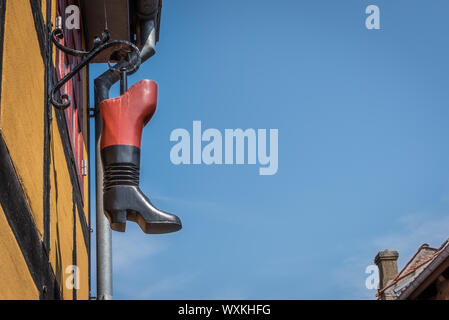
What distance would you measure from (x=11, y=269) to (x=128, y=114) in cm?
→ 149

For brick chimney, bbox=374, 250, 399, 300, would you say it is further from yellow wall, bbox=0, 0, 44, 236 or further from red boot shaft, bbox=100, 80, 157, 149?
red boot shaft, bbox=100, 80, 157, 149

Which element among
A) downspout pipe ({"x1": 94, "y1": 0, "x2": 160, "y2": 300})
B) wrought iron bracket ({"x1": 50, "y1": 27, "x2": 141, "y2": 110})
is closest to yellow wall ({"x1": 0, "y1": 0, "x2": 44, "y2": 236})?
wrought iron bracket ({"x1": 50, "y1": 27, "x2": 141, "y2": 110})

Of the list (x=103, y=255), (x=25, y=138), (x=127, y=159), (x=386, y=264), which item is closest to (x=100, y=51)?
(x=127, y=159)

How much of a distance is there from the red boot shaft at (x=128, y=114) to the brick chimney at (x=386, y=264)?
21793mm

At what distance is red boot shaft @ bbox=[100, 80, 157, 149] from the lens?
599 cm

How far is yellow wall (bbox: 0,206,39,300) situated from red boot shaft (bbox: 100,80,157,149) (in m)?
1.09

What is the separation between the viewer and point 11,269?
16.3ft

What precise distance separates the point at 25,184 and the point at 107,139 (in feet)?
2.25

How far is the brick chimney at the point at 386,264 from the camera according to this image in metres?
27.0

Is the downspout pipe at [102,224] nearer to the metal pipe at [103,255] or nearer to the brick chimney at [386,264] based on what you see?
the metal pipe at [103,255]

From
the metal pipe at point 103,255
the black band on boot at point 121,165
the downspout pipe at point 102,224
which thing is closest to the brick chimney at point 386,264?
the downspout pipe at point 102,224
